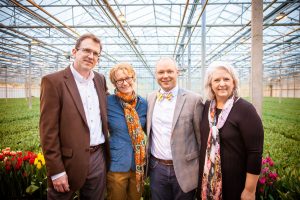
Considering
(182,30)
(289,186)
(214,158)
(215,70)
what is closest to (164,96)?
(215,70)

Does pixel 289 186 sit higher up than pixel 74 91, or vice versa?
pixel 74 91

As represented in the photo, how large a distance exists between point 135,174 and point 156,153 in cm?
32

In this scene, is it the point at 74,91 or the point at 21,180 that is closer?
the point at 74,91

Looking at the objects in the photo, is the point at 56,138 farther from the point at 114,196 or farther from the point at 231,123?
the point at 231,123

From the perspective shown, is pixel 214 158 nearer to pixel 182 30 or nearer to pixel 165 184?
pixel 165 184

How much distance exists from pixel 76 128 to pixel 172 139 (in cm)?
87

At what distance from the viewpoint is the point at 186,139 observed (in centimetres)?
205

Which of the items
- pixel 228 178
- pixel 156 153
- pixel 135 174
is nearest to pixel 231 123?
pixel 228 178

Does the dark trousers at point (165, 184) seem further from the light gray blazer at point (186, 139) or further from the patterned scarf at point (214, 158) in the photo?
the patterned scarf at point (214, 158)

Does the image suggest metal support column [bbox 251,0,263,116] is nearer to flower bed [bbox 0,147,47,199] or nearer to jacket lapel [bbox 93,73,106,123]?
jacket lapel [bbox 93,73,106,123]

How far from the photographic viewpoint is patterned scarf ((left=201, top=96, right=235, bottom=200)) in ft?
5.62

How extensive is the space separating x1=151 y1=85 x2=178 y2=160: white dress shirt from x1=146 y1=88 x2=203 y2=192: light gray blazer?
6 cm

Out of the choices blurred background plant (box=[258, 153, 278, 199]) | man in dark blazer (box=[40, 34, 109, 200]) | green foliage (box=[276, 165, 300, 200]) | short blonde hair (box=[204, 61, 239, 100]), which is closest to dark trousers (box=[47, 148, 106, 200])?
man in dark blazer (box=[40, 34, 109, 200])

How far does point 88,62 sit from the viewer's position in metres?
1.98
